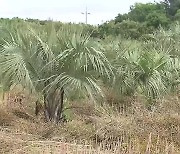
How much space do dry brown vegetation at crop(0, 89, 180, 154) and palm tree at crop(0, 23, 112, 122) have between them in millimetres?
485

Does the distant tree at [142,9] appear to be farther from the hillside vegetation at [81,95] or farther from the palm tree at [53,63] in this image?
the palm tree at [53,63]

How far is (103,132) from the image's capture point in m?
6.45

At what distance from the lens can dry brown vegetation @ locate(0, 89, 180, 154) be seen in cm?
544

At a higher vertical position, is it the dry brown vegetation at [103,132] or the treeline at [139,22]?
the treeline at [139,22]

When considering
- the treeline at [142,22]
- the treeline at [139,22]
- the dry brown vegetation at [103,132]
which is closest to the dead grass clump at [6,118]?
the dry brown vegetation at [103,132]

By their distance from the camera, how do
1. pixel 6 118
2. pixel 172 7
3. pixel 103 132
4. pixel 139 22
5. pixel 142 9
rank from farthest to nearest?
pixel 142 9, pixel 172 7, pixel 139 22, pixel 6 118, pixel 103 132

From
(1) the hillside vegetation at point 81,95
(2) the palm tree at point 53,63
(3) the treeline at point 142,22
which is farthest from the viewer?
(3) the treeline at point 142,22

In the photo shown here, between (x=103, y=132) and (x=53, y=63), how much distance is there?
1.56 m

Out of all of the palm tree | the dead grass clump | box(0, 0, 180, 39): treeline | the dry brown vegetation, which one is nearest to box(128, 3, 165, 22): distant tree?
box(0, 0, 180, 39): treeline

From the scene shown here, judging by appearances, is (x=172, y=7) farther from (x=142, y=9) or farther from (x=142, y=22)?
(x=142, y=22)

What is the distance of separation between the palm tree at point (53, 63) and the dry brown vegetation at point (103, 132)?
485 mm

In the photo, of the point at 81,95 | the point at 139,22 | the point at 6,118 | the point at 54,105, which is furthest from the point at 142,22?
the point at 6,118

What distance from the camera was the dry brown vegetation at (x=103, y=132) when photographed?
214 inches

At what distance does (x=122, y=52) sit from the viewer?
877 centimetres
